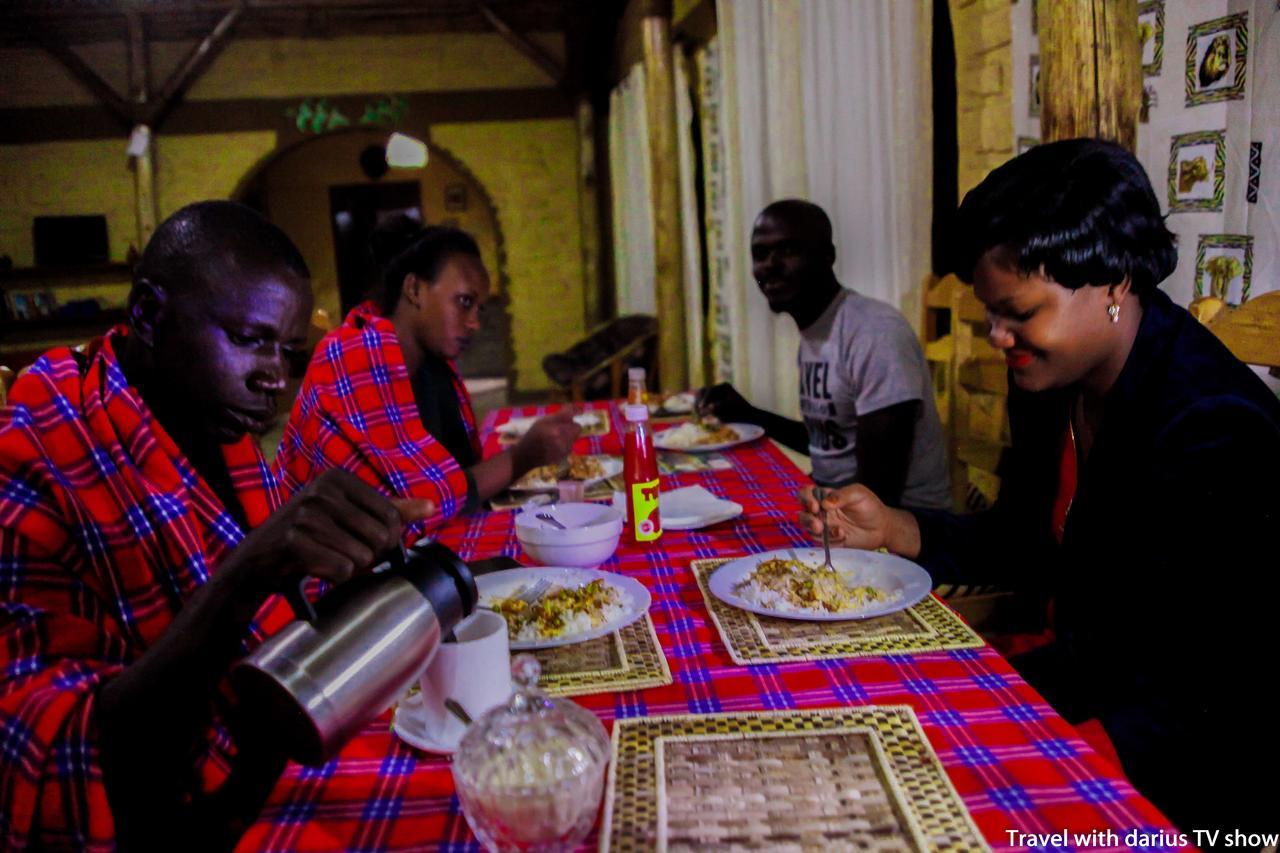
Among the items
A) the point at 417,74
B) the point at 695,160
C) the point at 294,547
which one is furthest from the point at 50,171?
the point at 294,547

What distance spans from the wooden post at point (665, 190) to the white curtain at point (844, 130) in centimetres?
169

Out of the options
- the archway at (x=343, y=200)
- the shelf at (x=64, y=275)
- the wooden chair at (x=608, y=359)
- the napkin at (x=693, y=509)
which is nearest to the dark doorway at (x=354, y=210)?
the archway at (x=343, y=200)

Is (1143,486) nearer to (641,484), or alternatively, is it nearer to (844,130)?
(641,484)

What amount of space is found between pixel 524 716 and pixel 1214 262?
2.05 m

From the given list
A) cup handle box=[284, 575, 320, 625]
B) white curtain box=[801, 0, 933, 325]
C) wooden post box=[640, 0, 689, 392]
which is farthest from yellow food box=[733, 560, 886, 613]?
wooden post box=[640, 0, 689, 392]

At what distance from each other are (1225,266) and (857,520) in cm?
114

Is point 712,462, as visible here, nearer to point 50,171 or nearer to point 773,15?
point 773,15

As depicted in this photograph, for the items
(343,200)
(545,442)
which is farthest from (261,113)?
Answer: (545,442)

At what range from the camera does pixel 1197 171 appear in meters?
2.19

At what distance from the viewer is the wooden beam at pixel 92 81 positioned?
8.52 metres

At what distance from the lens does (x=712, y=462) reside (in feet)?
9.11

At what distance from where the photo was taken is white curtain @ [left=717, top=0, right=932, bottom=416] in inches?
135

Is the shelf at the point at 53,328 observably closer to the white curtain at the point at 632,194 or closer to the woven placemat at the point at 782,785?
the white curtain at the point at 632,194

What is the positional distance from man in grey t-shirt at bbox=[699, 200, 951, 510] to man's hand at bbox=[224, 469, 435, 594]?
185 cm
